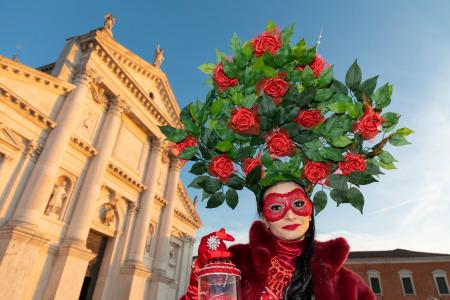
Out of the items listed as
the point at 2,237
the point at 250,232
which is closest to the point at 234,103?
the point at 250,232

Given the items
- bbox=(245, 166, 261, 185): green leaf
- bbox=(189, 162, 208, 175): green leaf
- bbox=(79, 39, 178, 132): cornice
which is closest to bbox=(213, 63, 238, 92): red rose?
bbox=(189, 162, 208, 175): green leaf

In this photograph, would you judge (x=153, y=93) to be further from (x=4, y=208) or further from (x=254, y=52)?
(x=254, y=52)

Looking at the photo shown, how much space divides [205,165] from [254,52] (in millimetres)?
1142

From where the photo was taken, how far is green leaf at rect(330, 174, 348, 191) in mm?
2406

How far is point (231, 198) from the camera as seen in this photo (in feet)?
8.88

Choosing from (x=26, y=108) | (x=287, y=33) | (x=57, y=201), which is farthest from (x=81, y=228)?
(x=287, y=33)

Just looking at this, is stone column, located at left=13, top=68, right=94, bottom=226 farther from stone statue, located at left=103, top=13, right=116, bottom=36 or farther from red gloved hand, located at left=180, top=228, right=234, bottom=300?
red gloved hand, located at left=180, top=228, right=234, bottom=300

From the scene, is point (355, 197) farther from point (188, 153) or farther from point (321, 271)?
point (188, 153)

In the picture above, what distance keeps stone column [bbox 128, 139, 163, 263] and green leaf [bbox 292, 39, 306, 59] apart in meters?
14.9

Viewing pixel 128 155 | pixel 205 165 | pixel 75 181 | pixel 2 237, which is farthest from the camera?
pixel 128 155

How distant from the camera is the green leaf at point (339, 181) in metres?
2.41

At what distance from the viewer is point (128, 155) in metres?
16.8

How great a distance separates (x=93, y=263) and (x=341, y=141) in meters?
14.6

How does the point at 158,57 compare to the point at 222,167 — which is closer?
the point at 222,167
